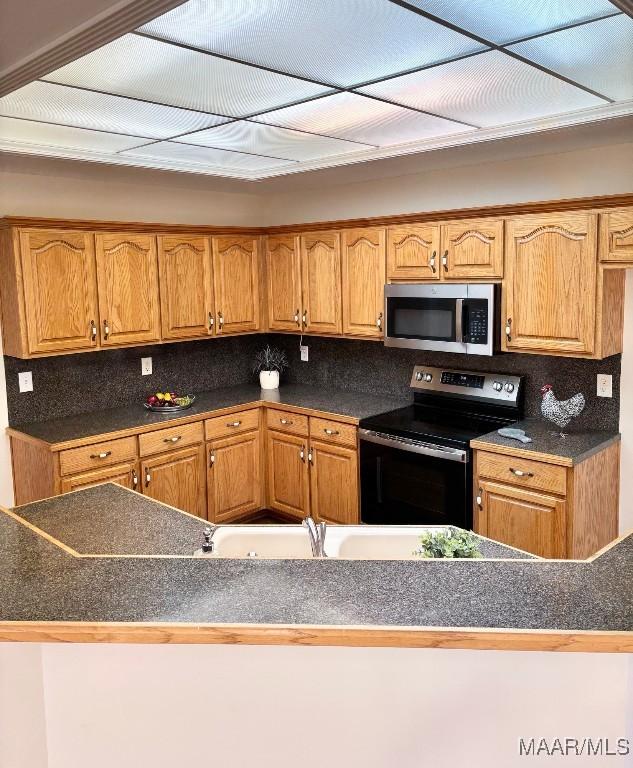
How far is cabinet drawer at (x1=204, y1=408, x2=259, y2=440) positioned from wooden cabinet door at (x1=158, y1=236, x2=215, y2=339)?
596mm

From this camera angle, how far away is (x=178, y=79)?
94.2 inches

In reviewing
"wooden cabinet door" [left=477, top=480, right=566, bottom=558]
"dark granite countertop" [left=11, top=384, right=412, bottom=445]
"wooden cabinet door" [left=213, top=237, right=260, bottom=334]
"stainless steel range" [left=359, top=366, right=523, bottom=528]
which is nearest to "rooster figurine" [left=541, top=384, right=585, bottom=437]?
"stainless steel range" [left=359, top=366, right=523, bottom=528]

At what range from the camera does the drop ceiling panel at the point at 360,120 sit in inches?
110

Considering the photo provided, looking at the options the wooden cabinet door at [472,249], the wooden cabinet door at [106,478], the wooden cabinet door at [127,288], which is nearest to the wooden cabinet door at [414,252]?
the wooden cabinet door at [472,249]

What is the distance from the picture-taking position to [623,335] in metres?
3.68

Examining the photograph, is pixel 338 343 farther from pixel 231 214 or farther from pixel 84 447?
pixel 84 447

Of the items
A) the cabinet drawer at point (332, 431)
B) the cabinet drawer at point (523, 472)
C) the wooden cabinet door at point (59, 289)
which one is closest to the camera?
the cabinet drawer at point (523, 472)

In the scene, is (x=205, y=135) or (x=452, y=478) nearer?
(x=205, y=135)

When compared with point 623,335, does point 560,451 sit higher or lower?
lower

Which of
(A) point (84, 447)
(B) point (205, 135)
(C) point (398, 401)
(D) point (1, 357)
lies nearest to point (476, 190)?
(C) point (398, 401)

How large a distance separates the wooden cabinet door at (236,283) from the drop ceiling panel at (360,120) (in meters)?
1.59

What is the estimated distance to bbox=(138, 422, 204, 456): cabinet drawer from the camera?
13.7 ft

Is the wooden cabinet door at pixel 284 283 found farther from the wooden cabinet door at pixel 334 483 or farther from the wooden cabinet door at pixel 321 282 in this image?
the wooden cabinet door at pixel 334 483

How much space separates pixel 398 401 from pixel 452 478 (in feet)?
3.41
